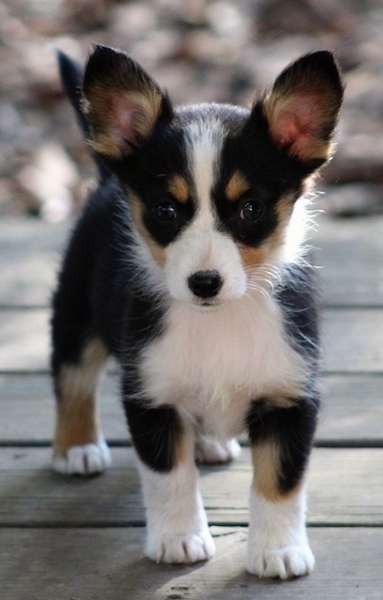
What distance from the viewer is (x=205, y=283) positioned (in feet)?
8.60

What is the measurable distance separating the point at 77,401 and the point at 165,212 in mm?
883

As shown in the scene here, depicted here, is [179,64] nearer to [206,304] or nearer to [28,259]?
[28,259]

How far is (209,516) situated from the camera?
3.15 meters

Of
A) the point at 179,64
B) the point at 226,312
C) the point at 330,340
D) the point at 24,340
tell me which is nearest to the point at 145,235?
the point at 226,312

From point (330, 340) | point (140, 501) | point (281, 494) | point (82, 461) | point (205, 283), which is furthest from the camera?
point (330, 340)

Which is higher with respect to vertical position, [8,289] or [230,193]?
[230,193]

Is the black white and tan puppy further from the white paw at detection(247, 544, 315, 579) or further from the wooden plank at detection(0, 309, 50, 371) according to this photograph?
the wooden plank at detection(0, 309, 50, 371)

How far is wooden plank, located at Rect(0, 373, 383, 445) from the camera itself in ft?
11.7

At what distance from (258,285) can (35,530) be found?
81cm

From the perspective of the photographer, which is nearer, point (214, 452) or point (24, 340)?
point (214, 452)

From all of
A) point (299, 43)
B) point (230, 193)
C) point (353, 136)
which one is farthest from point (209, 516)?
point (299, 43)

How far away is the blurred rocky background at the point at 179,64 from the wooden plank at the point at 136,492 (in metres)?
2.41

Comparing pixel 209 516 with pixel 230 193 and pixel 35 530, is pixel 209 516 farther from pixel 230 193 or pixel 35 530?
pixel 230 193

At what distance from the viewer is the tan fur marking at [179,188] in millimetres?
2688
